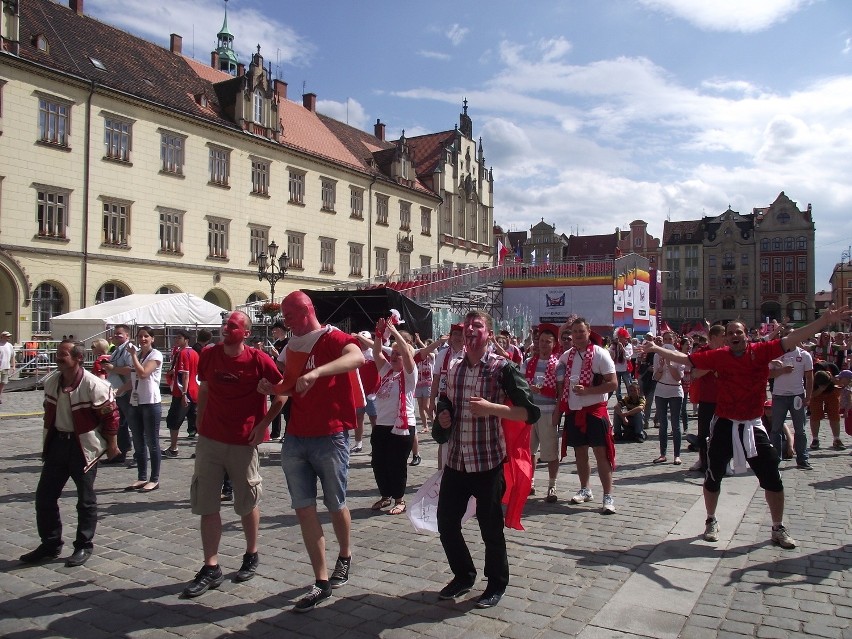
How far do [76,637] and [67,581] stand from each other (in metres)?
1.08

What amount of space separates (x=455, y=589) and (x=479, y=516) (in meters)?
0.53

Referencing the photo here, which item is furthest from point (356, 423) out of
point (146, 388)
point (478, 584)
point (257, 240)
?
point (257, 240)

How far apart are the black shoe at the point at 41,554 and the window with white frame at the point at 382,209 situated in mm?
42509

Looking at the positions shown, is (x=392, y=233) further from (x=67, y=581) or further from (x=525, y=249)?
(x=525, y=249)

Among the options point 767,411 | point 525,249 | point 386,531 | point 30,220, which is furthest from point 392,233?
point 525,249

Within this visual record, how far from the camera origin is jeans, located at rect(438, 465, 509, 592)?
4652mm

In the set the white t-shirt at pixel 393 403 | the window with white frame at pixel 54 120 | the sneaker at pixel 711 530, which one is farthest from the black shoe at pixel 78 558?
the window with white frame at pixel 54 120

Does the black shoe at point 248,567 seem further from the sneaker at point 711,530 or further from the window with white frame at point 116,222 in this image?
the window with white frame at point 116,222

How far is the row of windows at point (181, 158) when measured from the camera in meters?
28.3

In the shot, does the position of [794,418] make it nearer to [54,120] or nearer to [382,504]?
[382,504]

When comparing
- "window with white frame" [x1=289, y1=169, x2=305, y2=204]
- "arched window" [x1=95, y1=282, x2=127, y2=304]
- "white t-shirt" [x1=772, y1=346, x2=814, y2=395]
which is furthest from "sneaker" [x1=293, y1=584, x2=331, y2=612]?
"window with white frame" [x1=289, y1=169, x2=305, y2=204]

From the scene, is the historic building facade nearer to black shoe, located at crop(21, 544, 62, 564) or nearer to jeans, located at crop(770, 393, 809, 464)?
black shoe, located at crop(21, 544, 62, 564)

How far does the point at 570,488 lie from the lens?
835 centimetres

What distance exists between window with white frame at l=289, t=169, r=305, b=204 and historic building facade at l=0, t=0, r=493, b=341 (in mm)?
81
